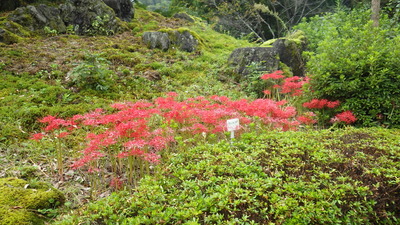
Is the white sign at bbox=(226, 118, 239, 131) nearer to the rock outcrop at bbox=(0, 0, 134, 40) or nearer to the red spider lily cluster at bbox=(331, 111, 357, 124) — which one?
the red spider lily cluster at bbox=(331, 111, 357, 124)

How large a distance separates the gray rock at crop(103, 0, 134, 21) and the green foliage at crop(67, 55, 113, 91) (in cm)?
742

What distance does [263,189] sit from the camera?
6.55ft

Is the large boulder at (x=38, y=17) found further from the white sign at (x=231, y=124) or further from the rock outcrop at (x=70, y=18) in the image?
the white sign at (x=231, y=124)

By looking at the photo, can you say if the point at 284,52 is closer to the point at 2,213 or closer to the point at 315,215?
the point at 315,215

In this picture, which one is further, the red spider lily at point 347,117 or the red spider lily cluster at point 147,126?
the red spider lily at point 347,117

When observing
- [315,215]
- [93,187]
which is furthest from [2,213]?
[315,215]

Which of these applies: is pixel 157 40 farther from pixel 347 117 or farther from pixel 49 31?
pixel 347 117

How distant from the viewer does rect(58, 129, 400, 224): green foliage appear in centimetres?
→ 177

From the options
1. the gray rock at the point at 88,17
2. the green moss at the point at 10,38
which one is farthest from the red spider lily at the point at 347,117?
the green moss at the point at 10,38

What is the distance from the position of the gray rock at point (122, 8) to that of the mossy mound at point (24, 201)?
38.2ft

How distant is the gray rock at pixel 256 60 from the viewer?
25.7 feet

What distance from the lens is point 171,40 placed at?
9.92 metres

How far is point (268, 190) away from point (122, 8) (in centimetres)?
1312

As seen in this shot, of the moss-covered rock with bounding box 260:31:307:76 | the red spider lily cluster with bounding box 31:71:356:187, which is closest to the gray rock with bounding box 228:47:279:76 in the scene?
the moss-covered rock with bounding box 260:31:307:76
